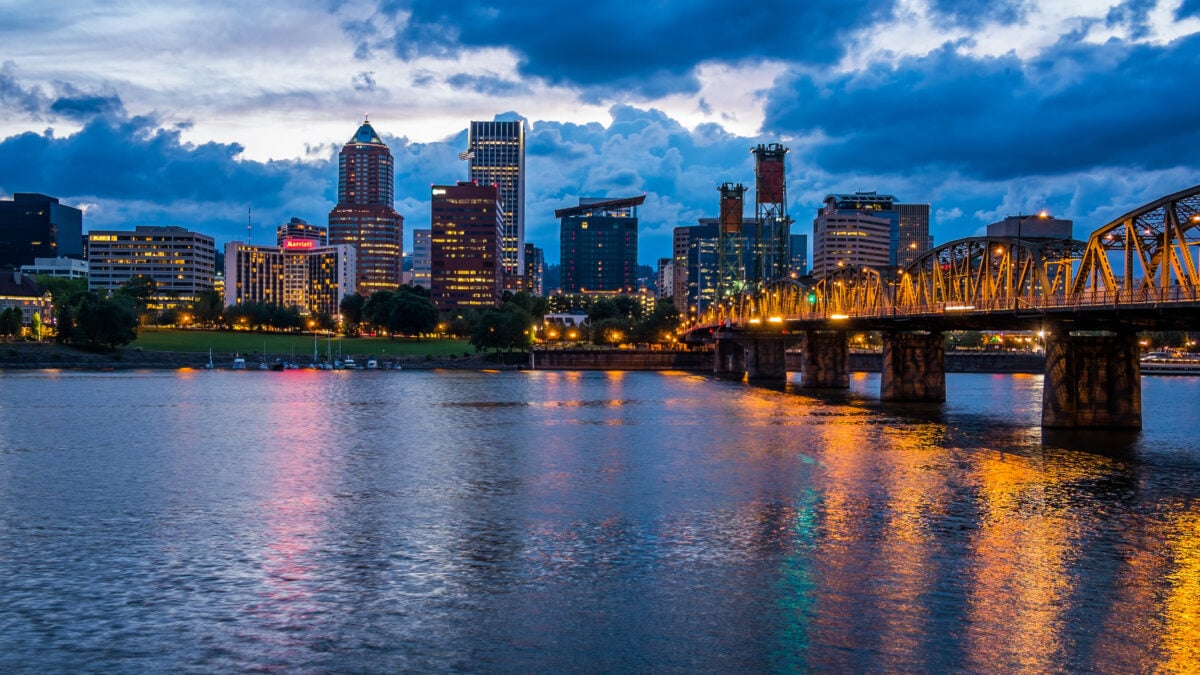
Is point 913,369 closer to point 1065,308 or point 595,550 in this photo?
point 1065,308

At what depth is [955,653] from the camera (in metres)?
24.8

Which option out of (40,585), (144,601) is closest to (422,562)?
(144,601)

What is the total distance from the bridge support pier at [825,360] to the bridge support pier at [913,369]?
33.1 meters

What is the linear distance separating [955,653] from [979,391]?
131 meters

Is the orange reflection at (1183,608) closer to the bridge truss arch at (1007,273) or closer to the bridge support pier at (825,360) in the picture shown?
the bridge truss arch at (1007,273)

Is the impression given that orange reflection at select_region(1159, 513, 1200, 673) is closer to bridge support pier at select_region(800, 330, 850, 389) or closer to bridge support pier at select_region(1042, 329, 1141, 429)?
bridge support pier at select_region(1042, 329, 1141, 429)

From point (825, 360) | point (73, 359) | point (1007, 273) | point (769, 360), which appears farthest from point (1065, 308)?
point (73, 359)

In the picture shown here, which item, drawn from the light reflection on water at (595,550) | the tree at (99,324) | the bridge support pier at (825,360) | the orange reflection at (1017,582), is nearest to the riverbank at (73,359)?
the tree at (99,324)

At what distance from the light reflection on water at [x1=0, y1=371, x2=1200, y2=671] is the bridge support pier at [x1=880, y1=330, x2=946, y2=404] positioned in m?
39.1

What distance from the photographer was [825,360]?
507 feet

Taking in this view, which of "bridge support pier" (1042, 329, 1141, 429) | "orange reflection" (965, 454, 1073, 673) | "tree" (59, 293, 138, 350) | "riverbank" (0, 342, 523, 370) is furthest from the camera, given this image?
"tree" (59, 293, 138, 350)

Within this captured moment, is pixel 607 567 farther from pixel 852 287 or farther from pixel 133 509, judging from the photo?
pixel 852 287

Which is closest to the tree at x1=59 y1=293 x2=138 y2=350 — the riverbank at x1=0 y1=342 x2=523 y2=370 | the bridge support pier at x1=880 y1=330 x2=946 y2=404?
the riverbank at x1=0 y1=342 x2=523 y2=370

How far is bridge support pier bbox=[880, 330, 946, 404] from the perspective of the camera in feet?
383
